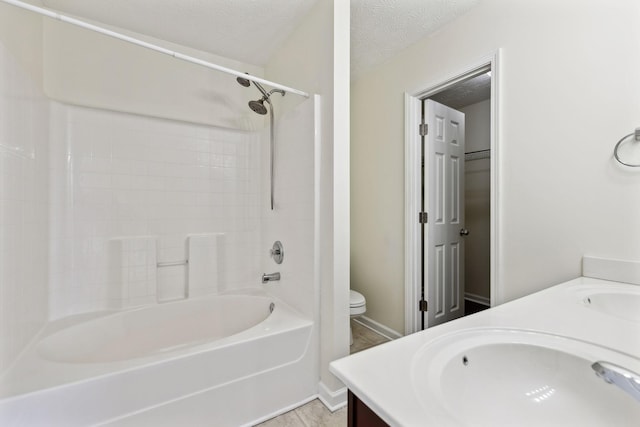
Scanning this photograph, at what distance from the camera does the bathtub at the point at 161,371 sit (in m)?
0.97

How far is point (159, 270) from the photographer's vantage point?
74.8 inches

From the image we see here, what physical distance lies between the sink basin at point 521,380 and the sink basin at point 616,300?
0.55 m

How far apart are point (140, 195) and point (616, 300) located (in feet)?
8.38

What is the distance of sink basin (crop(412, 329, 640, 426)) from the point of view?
52cm

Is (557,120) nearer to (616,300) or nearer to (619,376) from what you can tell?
(616,300)

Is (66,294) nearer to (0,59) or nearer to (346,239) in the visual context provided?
(0,59)

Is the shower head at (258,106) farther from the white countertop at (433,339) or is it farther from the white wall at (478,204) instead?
the white wall at (478,204)

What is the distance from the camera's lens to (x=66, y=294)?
63.6 inches

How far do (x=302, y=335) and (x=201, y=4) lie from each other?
6.67 feet

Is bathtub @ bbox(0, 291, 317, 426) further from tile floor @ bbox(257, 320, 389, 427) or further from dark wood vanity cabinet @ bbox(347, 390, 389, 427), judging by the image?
dark wood vanity cabinet @ bbox(347, 390, 389, 427)

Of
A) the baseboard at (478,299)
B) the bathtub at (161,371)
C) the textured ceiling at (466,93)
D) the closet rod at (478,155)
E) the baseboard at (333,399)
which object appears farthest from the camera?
the baseboard at (478,299)

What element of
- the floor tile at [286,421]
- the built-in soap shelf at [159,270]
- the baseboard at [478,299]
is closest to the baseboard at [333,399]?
the floor tile at [286,421]

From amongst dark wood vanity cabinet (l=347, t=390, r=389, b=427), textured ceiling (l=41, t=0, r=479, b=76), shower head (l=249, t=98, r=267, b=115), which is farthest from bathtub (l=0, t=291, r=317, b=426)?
textured ceiling (l=41, t=0, r=479, b=76)

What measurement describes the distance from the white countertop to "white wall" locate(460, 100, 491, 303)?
85.3 inches
